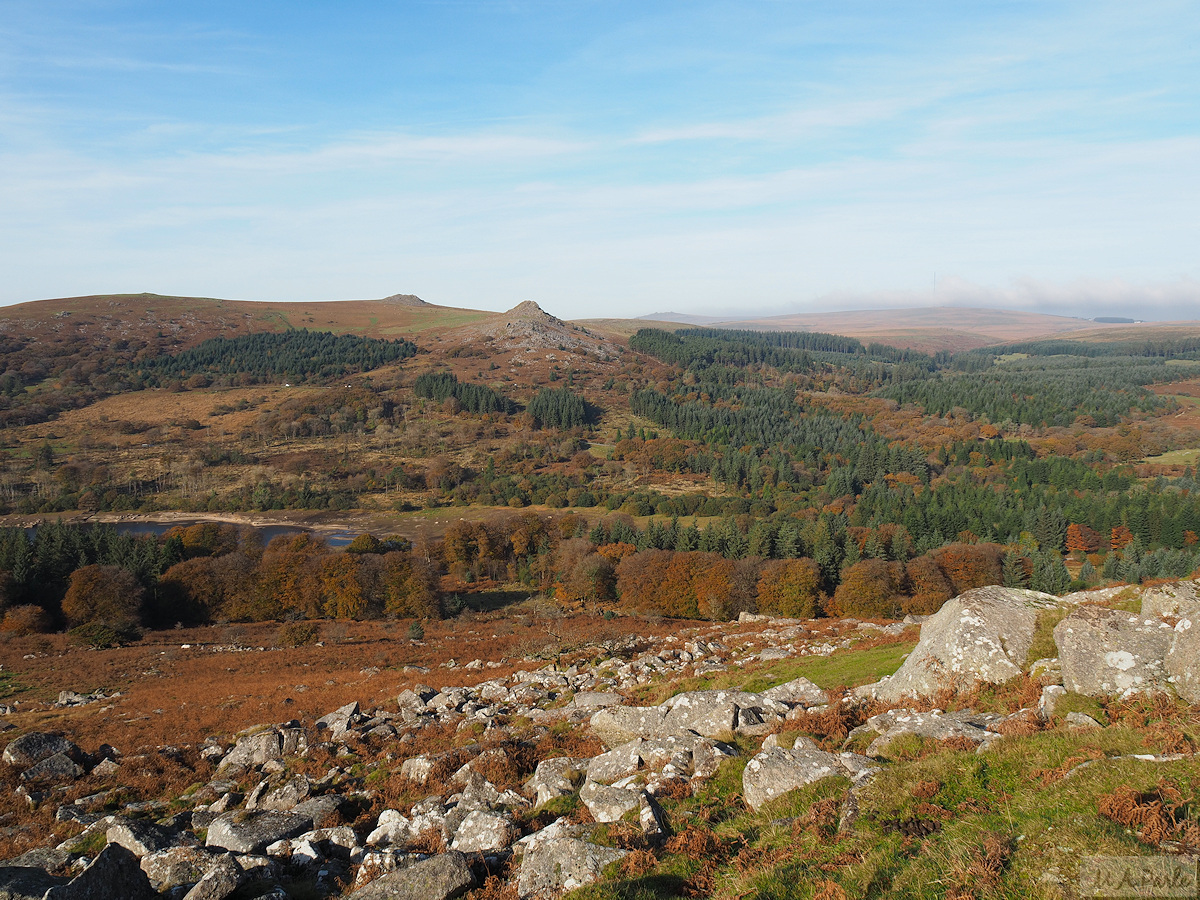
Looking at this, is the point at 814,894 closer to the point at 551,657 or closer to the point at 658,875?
the point at 658,875

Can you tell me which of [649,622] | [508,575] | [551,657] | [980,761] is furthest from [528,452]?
[980,761]

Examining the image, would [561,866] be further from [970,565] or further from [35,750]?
[970,565]

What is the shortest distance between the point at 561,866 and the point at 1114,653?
13799mm

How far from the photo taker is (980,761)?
12.2m

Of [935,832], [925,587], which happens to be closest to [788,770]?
[935,832]

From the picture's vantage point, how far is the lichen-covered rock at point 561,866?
11.0 meters

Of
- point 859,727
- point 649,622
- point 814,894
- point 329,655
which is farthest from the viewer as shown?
point 649,622

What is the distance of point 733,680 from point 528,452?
572ft

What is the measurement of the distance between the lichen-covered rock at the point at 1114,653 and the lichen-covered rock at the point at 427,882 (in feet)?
47.5

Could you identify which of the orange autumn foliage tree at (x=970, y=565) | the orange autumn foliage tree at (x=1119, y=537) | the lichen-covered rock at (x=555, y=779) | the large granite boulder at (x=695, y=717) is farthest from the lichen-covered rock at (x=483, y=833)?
the orange autumn foliage tree at (x=1119, y=537)

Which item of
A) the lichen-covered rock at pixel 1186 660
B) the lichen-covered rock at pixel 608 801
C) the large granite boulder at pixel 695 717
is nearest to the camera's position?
the lichen-covered rock at pixel 608 801

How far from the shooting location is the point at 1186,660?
45.2 feet

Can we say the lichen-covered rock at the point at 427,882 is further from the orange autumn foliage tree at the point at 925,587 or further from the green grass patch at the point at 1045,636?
the orange autumn foliage tree at the point at 925,587

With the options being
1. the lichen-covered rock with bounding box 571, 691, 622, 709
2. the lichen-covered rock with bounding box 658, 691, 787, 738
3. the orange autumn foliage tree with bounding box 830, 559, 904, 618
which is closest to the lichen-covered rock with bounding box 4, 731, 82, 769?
the lichen-covered rock with bounding box 571, 691, 622, 709
